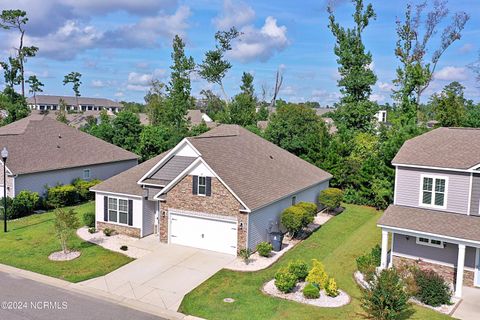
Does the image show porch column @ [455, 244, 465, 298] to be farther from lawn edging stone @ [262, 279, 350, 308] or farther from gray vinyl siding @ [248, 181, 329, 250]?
gray vinyl siding @ [248, 181, 329, 250]

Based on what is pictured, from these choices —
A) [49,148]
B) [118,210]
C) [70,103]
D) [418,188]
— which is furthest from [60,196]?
[70,103]

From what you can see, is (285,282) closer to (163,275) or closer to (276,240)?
(276,240)

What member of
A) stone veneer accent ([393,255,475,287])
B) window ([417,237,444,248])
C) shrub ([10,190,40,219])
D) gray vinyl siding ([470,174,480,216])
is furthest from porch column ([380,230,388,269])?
shrub ([10,190,40,219])

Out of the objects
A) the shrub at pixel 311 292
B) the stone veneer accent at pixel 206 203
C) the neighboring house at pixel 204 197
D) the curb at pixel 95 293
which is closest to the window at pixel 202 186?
the neighboring house at pixel 204 197

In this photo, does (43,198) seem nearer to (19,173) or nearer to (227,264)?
(19,173)

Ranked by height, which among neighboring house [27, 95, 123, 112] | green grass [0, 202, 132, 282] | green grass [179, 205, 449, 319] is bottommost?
green grass [0, 202, 132, 282]
